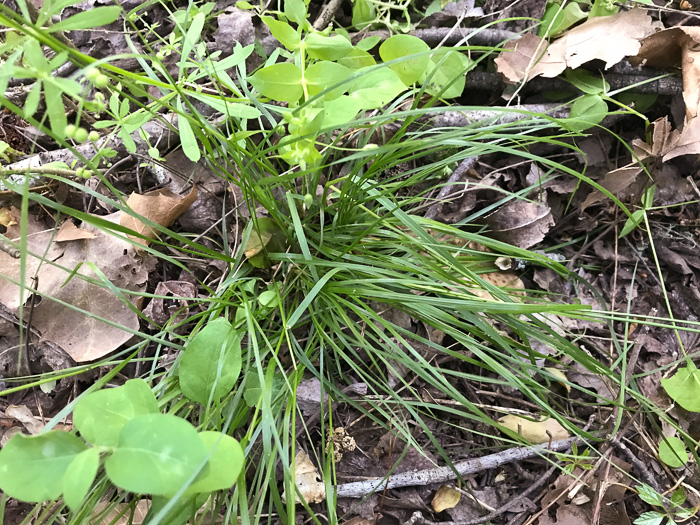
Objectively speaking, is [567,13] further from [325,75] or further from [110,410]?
[110,410]

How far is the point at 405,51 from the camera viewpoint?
995mm

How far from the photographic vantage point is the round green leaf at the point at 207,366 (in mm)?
950

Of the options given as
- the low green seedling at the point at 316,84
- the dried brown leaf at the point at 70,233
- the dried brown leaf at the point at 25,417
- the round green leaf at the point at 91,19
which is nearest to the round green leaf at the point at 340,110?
the low green seedling at the point at 316,84

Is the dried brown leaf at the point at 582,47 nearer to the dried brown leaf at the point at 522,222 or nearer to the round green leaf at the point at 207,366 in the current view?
the dried brown leaf at the point at 522,222

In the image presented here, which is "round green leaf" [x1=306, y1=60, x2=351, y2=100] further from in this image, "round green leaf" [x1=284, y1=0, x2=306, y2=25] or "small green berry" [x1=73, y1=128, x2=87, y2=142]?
"small green berry" [x1=73, y1=128, x2=87, y2=142]

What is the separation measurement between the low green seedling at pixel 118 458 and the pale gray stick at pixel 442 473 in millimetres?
624

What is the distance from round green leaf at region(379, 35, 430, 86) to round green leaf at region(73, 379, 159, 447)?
92 centimetres

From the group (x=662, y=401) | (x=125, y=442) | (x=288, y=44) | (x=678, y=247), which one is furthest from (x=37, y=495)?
(x=678, y=247)

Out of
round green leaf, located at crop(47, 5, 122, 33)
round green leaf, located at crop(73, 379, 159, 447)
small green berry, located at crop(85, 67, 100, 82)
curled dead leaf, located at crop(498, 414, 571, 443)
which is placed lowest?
curled dead leaf, located at crop(498, 414, 571, 443)

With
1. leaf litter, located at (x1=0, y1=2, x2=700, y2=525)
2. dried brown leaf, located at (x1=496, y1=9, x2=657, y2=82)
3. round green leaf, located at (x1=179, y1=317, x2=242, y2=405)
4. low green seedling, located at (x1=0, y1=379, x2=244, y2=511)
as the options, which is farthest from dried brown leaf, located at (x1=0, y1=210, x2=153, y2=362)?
dried brown leaf, located at (x1=496, y1=9, x2=657, y2=82)

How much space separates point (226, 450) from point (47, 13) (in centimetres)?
75

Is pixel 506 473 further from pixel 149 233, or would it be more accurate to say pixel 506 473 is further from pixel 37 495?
pixel 149 233

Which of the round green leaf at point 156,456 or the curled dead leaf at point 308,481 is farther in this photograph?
the curled dead leaf at point 308,481

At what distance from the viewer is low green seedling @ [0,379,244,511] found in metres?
0.62
